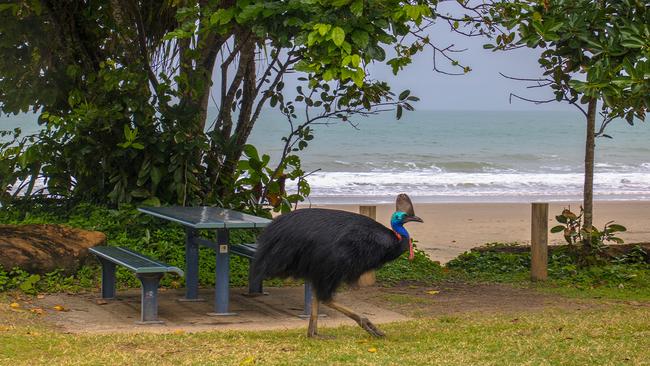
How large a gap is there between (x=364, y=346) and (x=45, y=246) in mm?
4271

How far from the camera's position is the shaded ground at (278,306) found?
27.6ft

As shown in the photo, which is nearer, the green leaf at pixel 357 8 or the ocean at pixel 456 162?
the green leaf at pixel 357 8

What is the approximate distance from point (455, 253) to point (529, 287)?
424 cm

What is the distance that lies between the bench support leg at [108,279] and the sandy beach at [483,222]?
599 cm

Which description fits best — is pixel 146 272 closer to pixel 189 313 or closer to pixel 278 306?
pixel 189 313

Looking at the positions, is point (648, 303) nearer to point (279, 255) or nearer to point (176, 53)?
point (279, 255)

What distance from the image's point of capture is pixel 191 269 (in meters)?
9.80

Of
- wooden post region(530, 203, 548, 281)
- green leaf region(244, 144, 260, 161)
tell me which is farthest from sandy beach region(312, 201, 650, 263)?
green leaf region(244, 144, 260, 161)

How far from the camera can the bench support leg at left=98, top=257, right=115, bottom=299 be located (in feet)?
31.0

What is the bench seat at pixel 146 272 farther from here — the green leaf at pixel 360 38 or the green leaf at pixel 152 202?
the green leaf at pixel 360 38

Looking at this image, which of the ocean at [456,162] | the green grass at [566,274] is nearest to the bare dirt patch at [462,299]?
the green grass at [566,274]

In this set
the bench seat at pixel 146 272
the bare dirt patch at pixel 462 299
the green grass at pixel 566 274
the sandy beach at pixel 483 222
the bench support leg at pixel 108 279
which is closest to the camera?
the bench seat at pixel 146 272

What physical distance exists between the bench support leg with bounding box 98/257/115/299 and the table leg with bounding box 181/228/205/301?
698mm

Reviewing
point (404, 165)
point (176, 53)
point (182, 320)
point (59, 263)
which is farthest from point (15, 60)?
point (404, 165)
